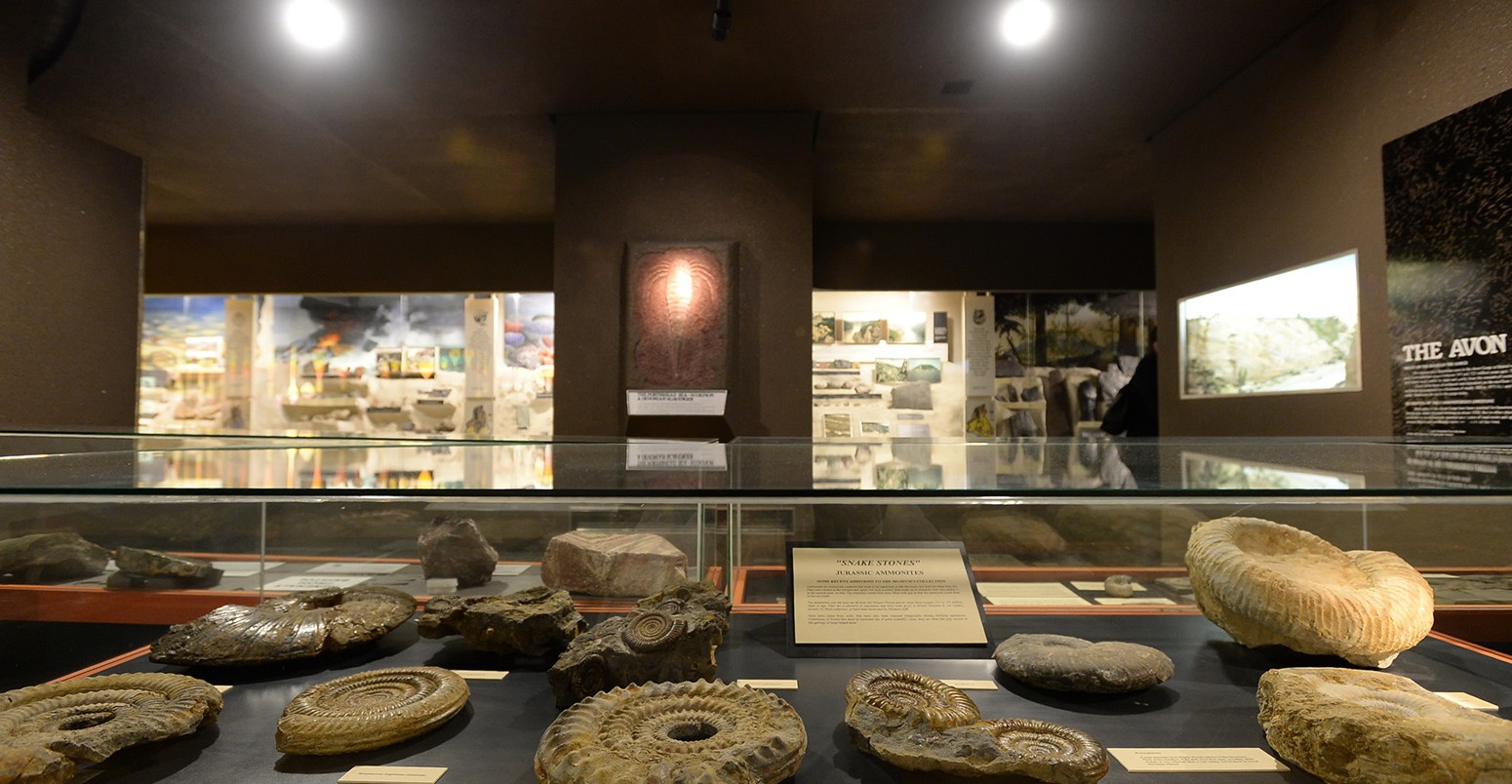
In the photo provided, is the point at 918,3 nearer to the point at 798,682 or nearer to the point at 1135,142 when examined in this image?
the point at 1135,142

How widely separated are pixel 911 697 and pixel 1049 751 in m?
0.23

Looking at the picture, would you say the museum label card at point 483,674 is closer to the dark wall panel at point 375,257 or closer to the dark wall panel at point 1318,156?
the dark wall panel at point 1318,156

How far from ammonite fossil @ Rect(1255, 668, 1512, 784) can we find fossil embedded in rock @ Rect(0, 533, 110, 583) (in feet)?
8.60

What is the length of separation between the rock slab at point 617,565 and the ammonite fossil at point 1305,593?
124 centimetres

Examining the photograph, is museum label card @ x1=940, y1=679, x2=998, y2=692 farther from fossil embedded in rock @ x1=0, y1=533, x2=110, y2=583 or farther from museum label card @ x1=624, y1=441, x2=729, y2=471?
fossil embedded in rock @ x1=0, y1=533, x2=110, y2=583

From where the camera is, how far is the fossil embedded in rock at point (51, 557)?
66.7 inches

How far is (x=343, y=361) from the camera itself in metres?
6.41

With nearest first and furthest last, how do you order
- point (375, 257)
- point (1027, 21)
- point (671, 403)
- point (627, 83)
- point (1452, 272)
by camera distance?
1. point (1452, 272)
2. point (1027, 21)
3. point (627, 83)
4. point (671, 403)
5. point (375, 257)

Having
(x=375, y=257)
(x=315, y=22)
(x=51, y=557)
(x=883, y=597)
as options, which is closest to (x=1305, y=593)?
(x=883, y=597)

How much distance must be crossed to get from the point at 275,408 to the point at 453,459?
6281 millimetres

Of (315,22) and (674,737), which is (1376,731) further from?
(315,22)

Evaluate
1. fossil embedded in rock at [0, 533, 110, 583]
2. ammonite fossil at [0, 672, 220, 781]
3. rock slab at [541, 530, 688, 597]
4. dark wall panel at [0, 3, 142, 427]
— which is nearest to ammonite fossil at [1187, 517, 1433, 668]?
rock slab at [541, 530, 688, 597]

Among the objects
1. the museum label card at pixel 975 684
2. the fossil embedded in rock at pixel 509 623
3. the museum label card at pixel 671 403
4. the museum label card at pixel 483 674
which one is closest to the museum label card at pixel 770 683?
the museum label card at pixel 975 684

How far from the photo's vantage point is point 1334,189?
3.08m
